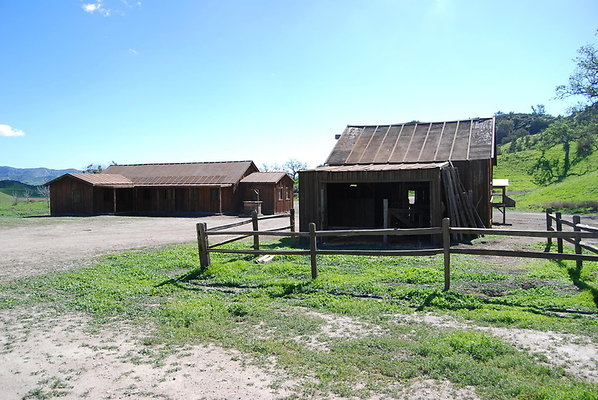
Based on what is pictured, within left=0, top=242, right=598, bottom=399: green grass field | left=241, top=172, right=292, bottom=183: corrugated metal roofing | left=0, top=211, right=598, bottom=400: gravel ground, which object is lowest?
left=0, top=211, right=598, bottom=400: gravel ground

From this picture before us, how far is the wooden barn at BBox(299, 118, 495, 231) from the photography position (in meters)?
16.2

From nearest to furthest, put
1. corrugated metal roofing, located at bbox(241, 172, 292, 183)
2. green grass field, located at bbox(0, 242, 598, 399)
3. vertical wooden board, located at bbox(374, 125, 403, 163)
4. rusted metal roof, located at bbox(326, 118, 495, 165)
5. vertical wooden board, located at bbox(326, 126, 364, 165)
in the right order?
1. green grass field, located at bbox(0, 242, 598, 399)
2. rusted metal roof, located at bbox(326, 118, 495, 165)
3. vertical wooden board, located at bbox(374, 125, 403, 163)
4. vertical wooden board, located at bbox(326, 126, 364, 165)
5. corrugated metal roofing, located at bbox(241, 172, 292, 183)

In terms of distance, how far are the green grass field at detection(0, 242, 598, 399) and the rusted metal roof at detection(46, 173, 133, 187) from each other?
26209 millimetres

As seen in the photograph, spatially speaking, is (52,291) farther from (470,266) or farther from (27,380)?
(470,266)

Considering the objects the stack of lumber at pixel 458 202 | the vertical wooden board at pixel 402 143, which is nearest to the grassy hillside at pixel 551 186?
the vertical wooden board at pixel 402 143

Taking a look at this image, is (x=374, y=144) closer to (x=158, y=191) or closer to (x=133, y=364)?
(x=133, y=364)

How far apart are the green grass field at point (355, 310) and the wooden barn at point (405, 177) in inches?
173

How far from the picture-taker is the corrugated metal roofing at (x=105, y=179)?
36.0 meters

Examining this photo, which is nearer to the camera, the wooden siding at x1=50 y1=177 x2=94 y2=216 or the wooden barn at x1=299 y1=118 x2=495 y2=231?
the wooden barn at x1=299 y1=118 x2=495 y2=231

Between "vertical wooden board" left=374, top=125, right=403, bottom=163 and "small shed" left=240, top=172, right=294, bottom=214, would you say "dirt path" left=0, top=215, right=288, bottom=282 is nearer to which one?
"vertical wooden board" left=374, top=125, right=403, bottom=163

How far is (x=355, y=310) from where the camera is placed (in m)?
7.40

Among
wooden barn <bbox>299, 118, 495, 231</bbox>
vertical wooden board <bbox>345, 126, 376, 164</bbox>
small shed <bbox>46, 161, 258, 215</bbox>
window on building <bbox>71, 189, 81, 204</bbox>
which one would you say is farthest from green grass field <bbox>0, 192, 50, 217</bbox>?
vertical wooden board <bbox>345, 126, 376, 164</bbox>

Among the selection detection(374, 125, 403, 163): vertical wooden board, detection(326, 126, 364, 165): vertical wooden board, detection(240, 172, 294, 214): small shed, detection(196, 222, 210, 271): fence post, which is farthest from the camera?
detection(240, 172, 294, 214): small shed

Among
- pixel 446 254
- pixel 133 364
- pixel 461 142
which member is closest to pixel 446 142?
pixel 461 142
